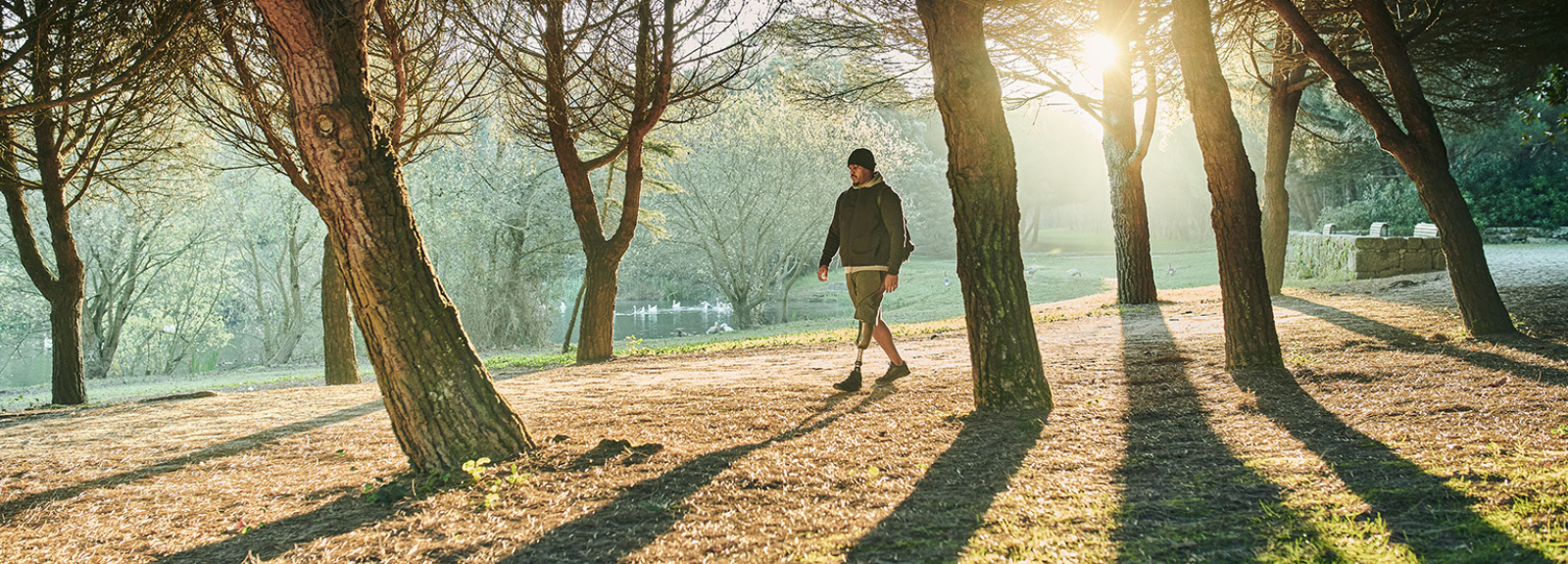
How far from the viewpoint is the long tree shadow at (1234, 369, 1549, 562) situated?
2.51m

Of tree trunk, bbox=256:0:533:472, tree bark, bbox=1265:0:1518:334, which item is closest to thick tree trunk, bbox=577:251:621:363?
tree trunk, bbox=256:0:533:472

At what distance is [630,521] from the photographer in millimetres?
3156

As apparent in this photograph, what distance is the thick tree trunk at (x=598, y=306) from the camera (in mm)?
11227

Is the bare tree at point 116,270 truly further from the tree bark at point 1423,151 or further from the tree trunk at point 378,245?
the tree bark at point 1423,151

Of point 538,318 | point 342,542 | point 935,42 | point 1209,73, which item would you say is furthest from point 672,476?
point 538,318

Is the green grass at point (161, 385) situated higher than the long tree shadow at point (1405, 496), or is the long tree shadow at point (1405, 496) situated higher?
the green grass at point (161, 385)

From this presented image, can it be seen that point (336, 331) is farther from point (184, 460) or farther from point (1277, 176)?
point (1277, 176)

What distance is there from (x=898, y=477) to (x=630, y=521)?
118 centimetres

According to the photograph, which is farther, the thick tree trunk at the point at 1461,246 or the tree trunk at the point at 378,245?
the thick tree trunk at the point at 1461,246

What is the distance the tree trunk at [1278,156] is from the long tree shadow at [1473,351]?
415 centimetres

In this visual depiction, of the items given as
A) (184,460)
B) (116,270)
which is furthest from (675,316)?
(184,460)

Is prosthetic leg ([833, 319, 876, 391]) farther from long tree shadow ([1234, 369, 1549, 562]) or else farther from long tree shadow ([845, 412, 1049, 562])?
long tree shadow ([1234, 369, 1549, 562])

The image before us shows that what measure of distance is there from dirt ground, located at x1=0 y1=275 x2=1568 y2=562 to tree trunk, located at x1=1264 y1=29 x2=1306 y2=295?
7400 millimetres

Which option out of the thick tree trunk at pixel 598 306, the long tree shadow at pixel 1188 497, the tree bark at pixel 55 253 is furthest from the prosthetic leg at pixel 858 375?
the tree bark at pixel 55 253
